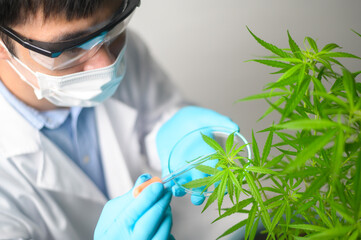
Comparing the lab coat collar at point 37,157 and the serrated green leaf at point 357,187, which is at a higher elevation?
the serrated green leaf at point 357,187

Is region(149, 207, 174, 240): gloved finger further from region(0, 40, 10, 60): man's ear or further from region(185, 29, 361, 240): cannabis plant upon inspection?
region(0, 40, 10, 60): man's ear

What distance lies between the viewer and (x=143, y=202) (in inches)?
30.9

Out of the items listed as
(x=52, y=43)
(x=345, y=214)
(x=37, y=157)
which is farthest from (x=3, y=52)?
(x=345, y=214)

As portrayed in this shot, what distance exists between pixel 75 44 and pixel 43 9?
10cm

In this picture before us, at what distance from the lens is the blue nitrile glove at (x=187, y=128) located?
1010 mm

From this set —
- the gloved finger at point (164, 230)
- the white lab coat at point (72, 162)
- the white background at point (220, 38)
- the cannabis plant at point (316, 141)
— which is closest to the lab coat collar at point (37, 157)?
the white lab coat at point (72, 162)

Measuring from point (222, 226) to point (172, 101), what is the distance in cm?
53

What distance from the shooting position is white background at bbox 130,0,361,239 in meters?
1.60

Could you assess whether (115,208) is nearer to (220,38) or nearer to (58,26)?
(58,26)

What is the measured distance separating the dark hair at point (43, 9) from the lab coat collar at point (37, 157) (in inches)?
12.5

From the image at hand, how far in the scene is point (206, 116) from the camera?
44.4 inches

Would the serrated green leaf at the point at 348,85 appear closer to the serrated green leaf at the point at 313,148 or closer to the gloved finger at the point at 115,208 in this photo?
the serrated green leaf at the point at 313,148

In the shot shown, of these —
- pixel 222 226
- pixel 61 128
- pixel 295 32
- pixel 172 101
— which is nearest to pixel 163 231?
pixel 222 226

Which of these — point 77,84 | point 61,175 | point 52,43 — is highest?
point 52,43
